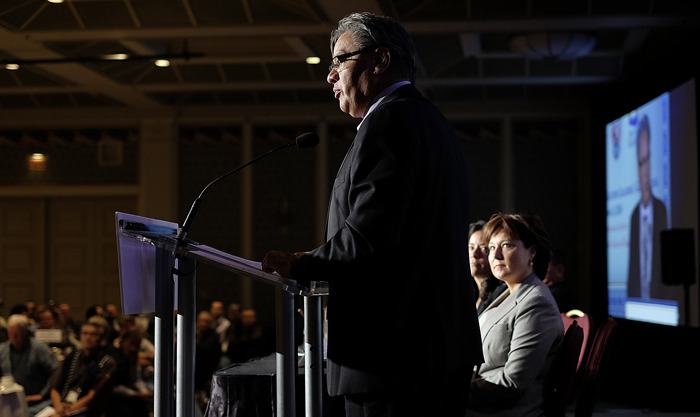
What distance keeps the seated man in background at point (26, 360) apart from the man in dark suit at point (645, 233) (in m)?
5.42

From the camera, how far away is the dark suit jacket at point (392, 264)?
1896 millimetres

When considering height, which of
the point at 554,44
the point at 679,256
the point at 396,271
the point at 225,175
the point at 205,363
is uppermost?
the point at 554,44

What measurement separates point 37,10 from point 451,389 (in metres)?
8.11

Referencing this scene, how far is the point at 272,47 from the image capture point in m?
11.3

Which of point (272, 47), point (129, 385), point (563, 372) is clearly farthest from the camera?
point (272, 47)

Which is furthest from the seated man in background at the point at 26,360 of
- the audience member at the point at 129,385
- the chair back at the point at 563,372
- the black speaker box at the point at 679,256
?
the chair back at the point at 563,372

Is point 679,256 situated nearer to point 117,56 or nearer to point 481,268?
point 481,268

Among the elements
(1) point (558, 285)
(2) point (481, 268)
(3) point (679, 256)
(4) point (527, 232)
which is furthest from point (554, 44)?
(4) point (527, 232)

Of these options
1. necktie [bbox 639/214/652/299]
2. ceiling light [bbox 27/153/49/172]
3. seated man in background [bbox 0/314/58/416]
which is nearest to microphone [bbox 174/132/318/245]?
seated man in background [bbox 0/314/58/416]

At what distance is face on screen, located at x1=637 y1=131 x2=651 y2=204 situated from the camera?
953cm

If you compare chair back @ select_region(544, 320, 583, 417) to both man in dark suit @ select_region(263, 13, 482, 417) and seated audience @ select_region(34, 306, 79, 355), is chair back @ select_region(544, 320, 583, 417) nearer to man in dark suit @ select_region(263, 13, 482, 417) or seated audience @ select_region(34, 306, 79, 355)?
man in dark suit @ select_region(263, 13, 482, 417)

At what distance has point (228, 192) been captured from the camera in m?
14.2

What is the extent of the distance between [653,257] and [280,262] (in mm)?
8171

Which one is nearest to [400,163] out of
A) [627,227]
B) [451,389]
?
[451,389]
